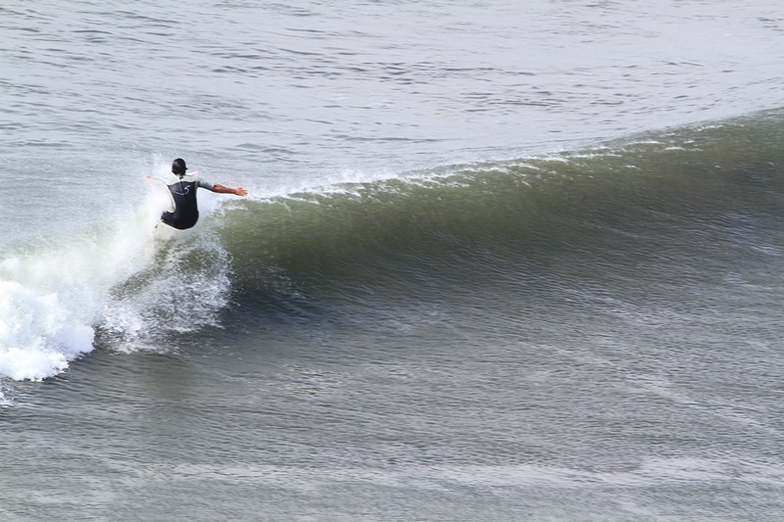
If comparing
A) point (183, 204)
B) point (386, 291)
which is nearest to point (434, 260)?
point (386, 291)

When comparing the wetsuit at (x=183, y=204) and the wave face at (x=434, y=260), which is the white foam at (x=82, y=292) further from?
the wetsuit at (x=183, y=204)

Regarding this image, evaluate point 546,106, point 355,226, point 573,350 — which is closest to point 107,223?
point 355,226

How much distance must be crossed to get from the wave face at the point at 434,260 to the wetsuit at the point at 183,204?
98 cm

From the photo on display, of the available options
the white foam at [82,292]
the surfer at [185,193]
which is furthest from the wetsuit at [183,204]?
the white foam at [82,292]

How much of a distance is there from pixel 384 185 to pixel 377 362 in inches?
226

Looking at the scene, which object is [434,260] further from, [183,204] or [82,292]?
[82,292]

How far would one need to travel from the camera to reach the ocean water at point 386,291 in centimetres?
1040

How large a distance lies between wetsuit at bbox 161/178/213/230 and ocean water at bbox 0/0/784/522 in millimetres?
976

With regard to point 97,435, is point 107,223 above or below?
above

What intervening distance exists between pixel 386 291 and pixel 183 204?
316cm

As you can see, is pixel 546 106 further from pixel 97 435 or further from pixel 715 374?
pixel 97 435

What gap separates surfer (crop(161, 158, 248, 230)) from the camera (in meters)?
13.3

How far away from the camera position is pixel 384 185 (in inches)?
714

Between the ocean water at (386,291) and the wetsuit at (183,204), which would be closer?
the ocean water at (386,291)
